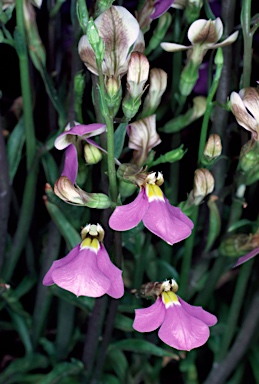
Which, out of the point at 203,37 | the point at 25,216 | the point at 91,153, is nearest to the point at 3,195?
the point at 25,216

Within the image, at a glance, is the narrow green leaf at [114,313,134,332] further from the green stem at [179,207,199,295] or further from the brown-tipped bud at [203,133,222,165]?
the brown-tipped bud at [203,133,222,165]

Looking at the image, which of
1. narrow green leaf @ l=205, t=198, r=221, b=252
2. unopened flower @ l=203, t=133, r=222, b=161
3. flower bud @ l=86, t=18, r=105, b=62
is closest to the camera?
flower bud @ l=86, t=18, r=105, b=62

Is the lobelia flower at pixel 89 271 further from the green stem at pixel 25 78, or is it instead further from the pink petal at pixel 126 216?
the green stem at pixel 25 78

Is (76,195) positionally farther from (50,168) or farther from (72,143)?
(50,168)

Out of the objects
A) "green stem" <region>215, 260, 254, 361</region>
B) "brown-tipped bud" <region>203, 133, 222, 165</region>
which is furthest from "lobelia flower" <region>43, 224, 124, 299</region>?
"green stem" <region>215, 260, 254, 361</region>

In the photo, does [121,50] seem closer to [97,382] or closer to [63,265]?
[63,265]

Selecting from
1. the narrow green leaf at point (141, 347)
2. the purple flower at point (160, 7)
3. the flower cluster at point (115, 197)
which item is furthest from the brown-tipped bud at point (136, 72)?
the narrow green leaf at point (141, 347)
